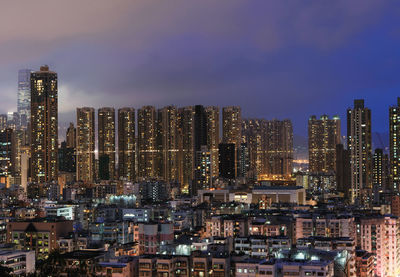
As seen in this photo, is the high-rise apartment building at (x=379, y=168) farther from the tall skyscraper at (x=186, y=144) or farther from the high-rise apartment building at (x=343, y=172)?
the tall skyscraper at (x=186, y=144)

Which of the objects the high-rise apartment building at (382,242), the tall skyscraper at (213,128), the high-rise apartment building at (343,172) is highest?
the tall skyscraper at (213,128)

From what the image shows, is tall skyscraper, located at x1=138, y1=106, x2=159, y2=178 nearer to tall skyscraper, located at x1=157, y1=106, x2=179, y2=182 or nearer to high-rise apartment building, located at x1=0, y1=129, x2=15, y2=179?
tall skyscraper, located at x1=157, y1=106, x2=179, y2=182

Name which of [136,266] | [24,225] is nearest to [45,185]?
[24,225]

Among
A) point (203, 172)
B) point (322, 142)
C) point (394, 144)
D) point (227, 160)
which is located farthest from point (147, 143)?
point (394, 144)

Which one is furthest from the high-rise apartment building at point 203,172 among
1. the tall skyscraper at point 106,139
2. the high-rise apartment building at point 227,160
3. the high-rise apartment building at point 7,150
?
the high-rise apartment building at point 7,150

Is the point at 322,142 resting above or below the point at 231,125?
below

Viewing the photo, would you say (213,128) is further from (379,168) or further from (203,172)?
(379,168)
